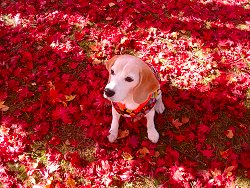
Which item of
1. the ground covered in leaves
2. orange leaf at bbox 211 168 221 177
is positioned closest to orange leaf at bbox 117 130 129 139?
the ground covered in leaves

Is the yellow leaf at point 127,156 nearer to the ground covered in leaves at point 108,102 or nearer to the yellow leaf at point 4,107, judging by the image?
the ground covered in leaves at point 108,102

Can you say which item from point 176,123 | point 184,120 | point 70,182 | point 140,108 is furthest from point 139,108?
point 70,182

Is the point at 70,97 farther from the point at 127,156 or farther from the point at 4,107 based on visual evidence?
the point at 127,156

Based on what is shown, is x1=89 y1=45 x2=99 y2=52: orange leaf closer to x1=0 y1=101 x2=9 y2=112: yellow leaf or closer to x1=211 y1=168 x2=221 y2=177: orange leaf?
x1=0 y1=101 x2=9 y2=112: yellow leaf

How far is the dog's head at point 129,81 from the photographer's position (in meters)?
2.82

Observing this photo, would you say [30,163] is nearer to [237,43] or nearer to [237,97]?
[237,97]

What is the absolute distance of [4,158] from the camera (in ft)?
12.1

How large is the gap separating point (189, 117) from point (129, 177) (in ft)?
4.09

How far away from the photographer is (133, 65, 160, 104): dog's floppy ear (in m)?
2.88

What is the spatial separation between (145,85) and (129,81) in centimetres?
18

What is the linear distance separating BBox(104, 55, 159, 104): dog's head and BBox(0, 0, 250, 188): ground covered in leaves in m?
1.05

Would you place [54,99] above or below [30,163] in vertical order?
above

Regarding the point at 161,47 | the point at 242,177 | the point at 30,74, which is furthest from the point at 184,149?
the point at 30,74

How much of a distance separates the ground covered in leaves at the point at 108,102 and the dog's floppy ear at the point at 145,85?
101 centimetres
